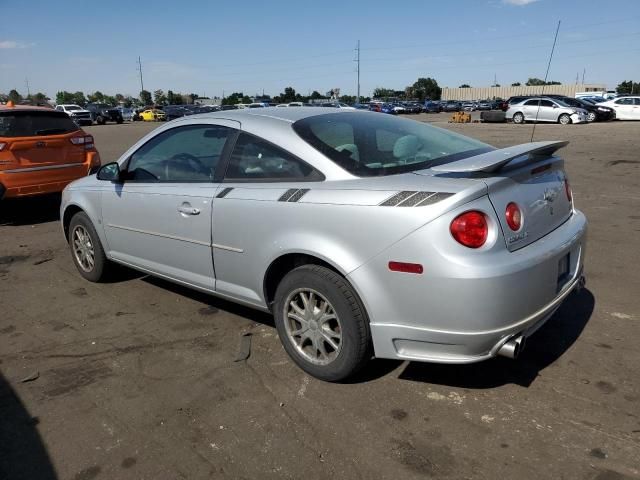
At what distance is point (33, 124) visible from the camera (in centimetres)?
787

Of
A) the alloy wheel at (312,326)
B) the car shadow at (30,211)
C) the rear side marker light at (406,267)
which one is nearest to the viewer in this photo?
the rear side marker light at (406,267)

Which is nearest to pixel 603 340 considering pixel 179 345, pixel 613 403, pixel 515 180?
pixel 613 403

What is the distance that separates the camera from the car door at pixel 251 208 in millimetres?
3213

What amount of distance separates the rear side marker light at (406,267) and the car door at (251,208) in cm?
71

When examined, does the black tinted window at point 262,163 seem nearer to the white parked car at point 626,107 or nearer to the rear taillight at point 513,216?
the rear taillight at point 513,216

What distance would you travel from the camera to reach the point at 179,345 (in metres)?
3.79

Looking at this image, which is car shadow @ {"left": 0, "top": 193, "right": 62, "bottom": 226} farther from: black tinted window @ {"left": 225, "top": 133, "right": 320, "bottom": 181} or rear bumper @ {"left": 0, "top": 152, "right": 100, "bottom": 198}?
black tinted window @ {"left": 225, "top": 133, "right": 320, "bottom": 181}

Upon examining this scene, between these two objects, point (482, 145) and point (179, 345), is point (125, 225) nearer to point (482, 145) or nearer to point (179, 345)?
point (179, 345)

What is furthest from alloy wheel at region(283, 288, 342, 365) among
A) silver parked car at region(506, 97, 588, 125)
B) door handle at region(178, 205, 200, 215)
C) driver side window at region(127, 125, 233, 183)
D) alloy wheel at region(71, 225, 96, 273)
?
silver parked car at region(506, 97, 588, 125)

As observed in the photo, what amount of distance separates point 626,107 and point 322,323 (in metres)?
33.9

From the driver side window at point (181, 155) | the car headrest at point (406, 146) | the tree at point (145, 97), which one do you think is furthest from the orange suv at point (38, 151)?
the tree at point (145, 97)

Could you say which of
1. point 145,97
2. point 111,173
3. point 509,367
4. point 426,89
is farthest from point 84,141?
point 426,89

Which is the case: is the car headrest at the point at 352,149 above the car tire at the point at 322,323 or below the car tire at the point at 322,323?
above

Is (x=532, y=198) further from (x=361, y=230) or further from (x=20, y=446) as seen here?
(x=20, y=446)
